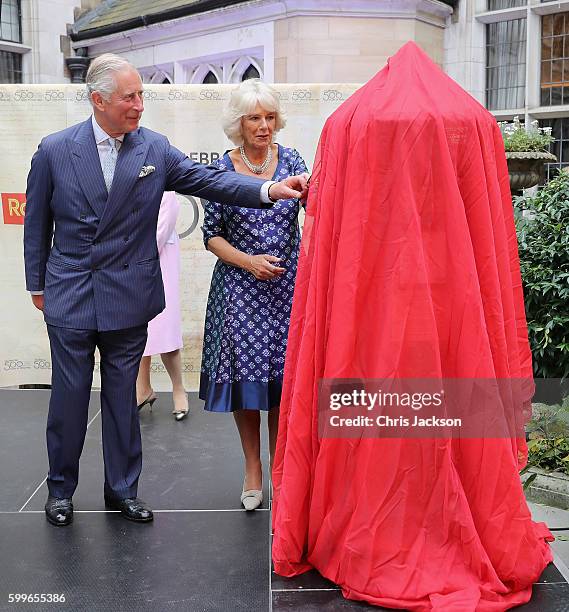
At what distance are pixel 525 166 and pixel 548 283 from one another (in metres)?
2.10

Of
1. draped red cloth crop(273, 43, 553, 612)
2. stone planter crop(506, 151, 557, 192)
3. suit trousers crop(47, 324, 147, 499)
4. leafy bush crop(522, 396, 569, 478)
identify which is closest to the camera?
draped red cloth crop(273, 43, 553, 612)

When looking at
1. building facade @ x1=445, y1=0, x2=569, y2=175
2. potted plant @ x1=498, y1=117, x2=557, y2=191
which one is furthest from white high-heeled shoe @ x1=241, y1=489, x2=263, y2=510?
building facade @ x1=445, y1=0, x2=569, y2=175

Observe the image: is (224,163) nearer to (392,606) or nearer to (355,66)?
(392,606)

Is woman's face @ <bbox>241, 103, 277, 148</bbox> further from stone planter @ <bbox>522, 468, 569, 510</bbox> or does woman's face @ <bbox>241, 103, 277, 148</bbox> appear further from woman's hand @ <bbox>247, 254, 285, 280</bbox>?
stone planter @ <bbox>522, 468, 569, 510</bbox>

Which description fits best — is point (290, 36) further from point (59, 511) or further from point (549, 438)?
point (59, 511)

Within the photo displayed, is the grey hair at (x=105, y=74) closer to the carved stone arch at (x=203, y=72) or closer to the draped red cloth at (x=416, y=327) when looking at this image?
the draped red cloth at (x=416, y=327)

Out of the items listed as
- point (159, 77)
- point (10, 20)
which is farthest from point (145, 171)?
point (10, 20)

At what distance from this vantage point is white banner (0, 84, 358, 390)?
5.84 meters

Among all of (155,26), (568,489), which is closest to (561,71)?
(155,26)

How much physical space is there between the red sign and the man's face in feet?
9.08

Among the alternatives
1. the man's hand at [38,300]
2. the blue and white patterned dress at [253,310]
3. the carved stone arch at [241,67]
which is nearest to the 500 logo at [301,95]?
the blue and white patterned dress at [253,310]

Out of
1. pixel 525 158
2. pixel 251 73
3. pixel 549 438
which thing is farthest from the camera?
pixel 251 73

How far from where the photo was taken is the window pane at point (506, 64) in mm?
9922

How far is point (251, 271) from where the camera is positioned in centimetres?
345
